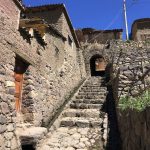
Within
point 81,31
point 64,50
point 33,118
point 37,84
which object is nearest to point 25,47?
point 37,84

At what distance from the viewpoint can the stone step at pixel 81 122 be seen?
28.3 ft

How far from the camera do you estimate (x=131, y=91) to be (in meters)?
7.63

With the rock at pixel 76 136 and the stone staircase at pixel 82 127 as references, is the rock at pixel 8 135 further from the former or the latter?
the rock at pixel 76 136

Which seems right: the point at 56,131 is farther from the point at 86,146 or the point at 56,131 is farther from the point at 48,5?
the point at 48,5

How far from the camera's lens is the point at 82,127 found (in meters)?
8.63

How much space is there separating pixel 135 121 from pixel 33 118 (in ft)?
13.0

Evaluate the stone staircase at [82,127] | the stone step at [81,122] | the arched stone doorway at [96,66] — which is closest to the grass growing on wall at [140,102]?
the stone staircase at [82,127]

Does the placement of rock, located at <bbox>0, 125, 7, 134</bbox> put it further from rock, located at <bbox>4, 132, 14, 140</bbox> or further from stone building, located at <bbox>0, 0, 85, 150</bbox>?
rock, located at <bbox>4, 132, 14, 140</bbox>

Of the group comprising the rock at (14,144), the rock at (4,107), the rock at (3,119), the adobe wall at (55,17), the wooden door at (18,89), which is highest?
the adobe wall at (55,17)

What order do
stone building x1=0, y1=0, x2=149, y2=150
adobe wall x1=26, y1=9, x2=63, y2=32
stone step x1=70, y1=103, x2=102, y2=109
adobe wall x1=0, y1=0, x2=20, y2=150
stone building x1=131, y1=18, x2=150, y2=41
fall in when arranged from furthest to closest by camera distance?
stone building x1=131, y1=18, x2=150, y2=41 < adobe wall x1=26, y1=9, x2=63, y2=32 < stone step x1=70, y1=103, x2=102, y2=109 < stone building x1=0, y1=0, x2=149, y2=150 < adobe wall x1=0, y1=0, x2=20, y2=150

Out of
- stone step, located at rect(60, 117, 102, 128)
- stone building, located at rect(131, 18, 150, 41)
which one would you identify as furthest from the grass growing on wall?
stone building, located at rect(131, 18, 150, 41)

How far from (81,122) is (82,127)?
0.60ft

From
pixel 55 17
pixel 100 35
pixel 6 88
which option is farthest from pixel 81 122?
pixel 100 35

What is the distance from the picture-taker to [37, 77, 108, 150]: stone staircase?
7189 millimetres
